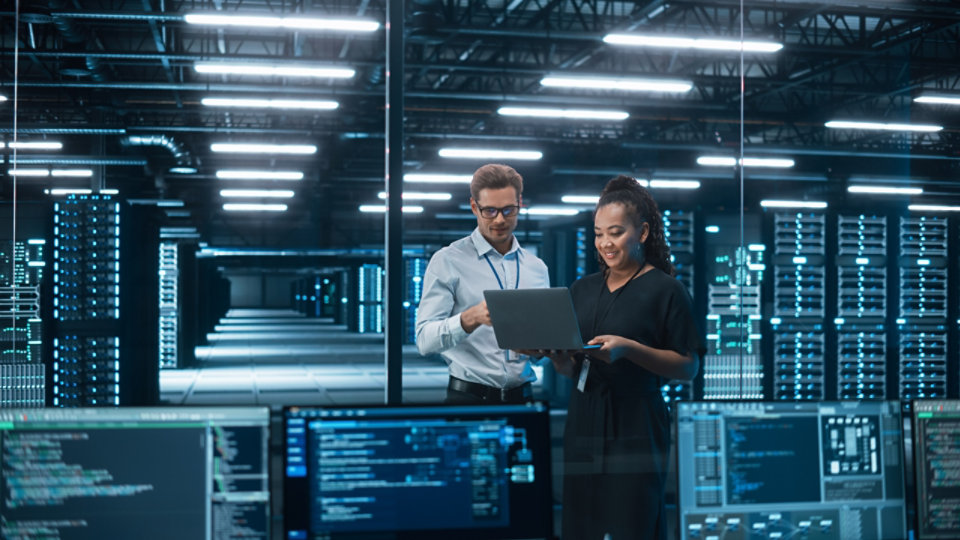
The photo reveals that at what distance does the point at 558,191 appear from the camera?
6.27m

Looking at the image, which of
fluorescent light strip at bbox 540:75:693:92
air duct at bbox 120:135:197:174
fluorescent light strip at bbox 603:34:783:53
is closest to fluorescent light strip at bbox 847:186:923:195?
fluorescent light strip at bbox 603:34:783:53

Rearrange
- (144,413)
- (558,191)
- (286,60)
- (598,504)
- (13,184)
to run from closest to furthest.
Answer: (144,413)
(598,504)
(13,184)
(286,60)
(558,191)

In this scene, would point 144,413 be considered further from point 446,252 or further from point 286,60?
point 286,60

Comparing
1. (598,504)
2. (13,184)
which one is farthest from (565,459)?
(13,184)

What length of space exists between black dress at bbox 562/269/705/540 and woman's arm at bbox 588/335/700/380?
0.10 feet

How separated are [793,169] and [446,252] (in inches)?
192

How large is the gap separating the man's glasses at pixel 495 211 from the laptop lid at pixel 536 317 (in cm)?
44

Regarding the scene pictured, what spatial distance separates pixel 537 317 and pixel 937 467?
0.86m

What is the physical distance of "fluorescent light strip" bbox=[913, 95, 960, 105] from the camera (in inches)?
210

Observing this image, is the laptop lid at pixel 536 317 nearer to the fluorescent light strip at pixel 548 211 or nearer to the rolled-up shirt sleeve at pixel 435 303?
the rolled-up shirt sleeve at pixel 435 303

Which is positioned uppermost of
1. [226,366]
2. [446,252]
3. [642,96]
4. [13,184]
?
[642,96]

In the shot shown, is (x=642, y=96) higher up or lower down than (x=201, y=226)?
higher up

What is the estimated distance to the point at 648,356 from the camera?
2.02m

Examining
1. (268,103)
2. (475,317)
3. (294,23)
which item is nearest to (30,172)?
(294,23)
